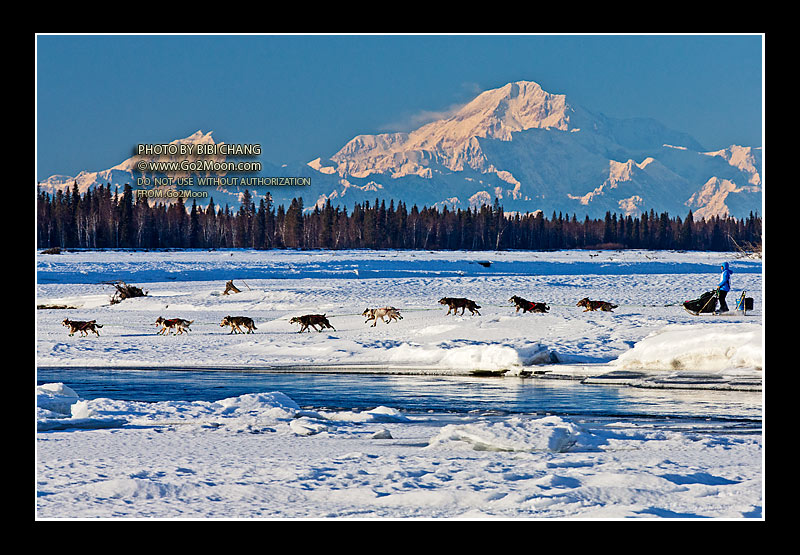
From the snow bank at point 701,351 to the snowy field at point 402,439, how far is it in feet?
0.11

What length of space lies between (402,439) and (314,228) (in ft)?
438

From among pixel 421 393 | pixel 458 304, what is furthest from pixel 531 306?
pixel 421 393

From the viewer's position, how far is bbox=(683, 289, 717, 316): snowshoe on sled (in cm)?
2616

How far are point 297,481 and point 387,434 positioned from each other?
2538 mm

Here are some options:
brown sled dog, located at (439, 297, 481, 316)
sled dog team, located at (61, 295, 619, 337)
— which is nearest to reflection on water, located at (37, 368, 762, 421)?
sled dog team, located at (61, 295, 619, 337)

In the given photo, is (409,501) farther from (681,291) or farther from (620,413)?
(681,291)

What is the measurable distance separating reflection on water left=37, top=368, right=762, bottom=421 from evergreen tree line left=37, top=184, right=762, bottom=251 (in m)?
57.3

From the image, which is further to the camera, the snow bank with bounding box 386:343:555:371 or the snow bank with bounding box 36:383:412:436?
the snow bank with bounding box 386:343:555:371

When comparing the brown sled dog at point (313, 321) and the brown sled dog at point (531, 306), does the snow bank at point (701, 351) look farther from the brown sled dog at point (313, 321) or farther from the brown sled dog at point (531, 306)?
the brown sled dog at point (531, 306)

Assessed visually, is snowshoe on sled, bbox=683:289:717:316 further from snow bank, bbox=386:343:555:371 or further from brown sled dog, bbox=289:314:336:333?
brown sled dog, bbox=289:314:336:333

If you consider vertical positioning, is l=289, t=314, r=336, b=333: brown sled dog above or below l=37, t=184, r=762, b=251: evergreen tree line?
below

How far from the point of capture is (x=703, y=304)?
26.5 meters

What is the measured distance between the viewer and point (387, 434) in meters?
10.8
